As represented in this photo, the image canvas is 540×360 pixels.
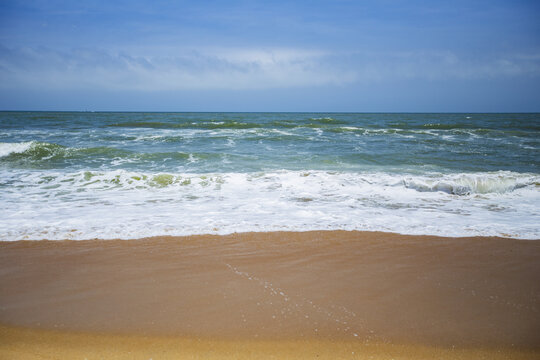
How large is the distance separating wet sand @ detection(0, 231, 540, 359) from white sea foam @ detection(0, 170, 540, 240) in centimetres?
55

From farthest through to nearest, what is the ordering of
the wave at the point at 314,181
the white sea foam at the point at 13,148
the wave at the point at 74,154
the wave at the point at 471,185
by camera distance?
the white sea foam at the point at 13,148
the wave at the point at 74,154
the wave at the point at 314,181
the wave at the point at 471,185

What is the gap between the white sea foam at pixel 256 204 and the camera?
4.46 m

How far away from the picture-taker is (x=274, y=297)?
8.75ft

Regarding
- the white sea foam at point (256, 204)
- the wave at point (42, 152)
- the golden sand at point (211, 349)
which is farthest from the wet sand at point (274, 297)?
the wave at point (42, 152)

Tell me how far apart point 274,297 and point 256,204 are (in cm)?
317

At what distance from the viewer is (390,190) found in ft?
22.7

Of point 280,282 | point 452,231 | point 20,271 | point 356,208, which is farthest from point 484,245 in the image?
point 20,271

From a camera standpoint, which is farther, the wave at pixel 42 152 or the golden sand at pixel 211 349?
the wave at pixel 42 152

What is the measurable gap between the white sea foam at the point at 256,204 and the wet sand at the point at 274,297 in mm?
554

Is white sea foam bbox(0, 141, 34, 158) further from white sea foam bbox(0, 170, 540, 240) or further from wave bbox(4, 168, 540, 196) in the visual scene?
wave bbox(4, 168, 540, 196)

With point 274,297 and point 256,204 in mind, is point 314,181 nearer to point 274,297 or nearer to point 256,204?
point 256,204

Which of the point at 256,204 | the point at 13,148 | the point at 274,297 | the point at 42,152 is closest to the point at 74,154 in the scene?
the point at 42,152

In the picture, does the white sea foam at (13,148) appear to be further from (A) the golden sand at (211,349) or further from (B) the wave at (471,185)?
(B) the wave at (471,185)

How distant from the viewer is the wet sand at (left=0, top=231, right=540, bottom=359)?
2.13 metres
